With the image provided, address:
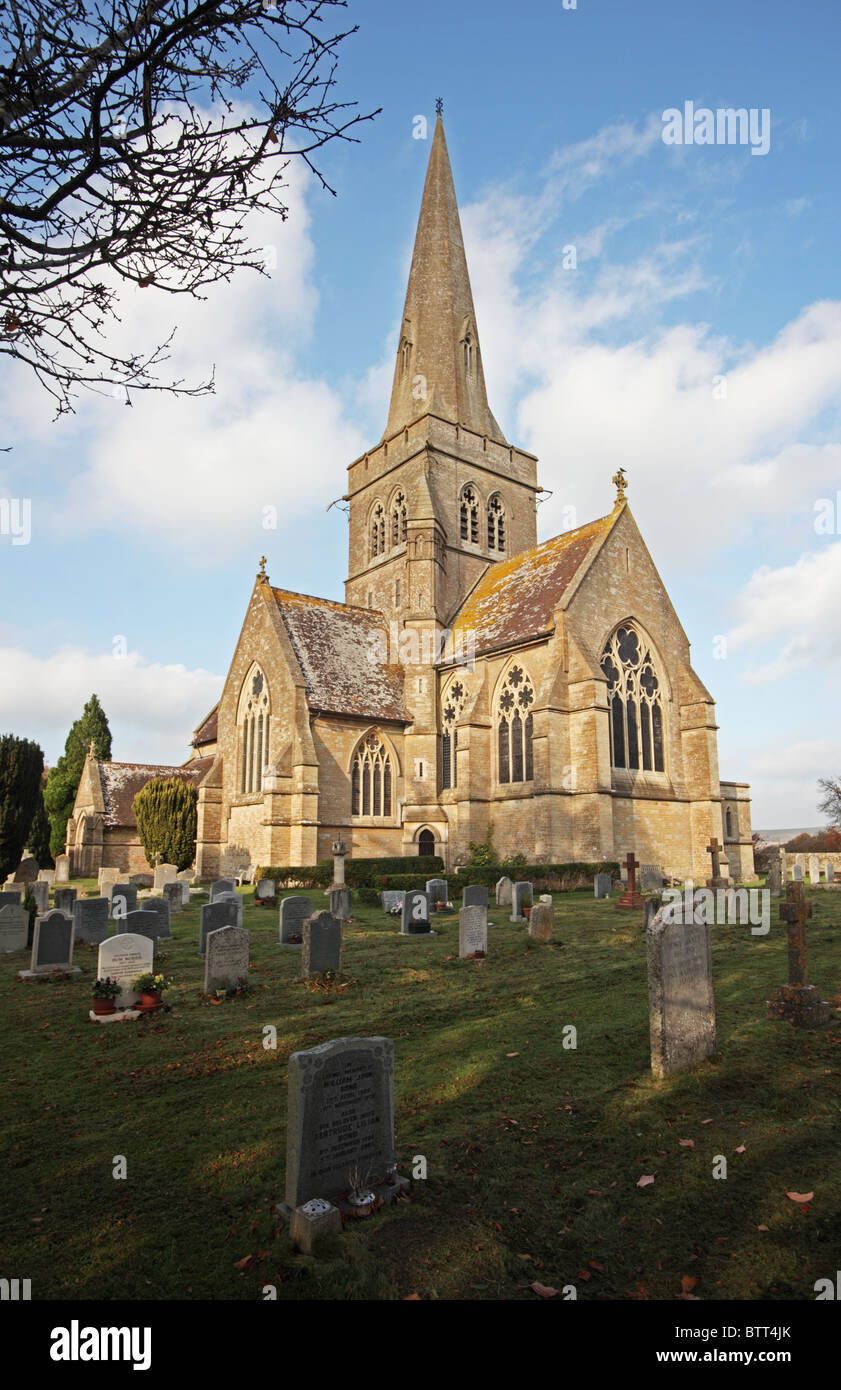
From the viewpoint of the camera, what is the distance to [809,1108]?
5.75 metres

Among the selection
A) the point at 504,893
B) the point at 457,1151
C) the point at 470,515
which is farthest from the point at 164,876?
the point at 457,1151

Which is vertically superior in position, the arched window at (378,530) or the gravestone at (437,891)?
the arched window at (378,530)

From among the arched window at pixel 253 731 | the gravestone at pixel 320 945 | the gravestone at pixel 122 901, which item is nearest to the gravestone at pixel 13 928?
the gravestone at pixel 122 901

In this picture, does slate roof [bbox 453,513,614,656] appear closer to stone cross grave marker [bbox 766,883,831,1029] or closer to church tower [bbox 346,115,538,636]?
church tower [bbox 346,115,538,636]

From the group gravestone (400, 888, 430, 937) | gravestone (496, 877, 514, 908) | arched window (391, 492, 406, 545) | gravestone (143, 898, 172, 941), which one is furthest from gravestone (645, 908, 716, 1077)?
arched window (391, 492, 406, 545)

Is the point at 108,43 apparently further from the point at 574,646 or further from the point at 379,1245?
the point at 574,646

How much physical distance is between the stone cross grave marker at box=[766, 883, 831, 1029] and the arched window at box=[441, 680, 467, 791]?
21489 mm

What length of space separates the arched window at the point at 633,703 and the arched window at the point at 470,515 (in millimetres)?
11773

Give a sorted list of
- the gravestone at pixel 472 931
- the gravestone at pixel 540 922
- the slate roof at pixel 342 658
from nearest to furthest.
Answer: the gravestone at pixel 472 931 → the gravestone at pixel 540 922 → the slate roof at pixel 342 658

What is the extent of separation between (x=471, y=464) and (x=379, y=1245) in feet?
119

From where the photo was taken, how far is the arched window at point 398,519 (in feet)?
122

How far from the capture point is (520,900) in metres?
17.5

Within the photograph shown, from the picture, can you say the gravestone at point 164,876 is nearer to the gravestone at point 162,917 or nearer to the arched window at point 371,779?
the arched window at point 371,779

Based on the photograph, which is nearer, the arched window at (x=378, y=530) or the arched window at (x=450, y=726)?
the arched window at (x=450, y=726)
